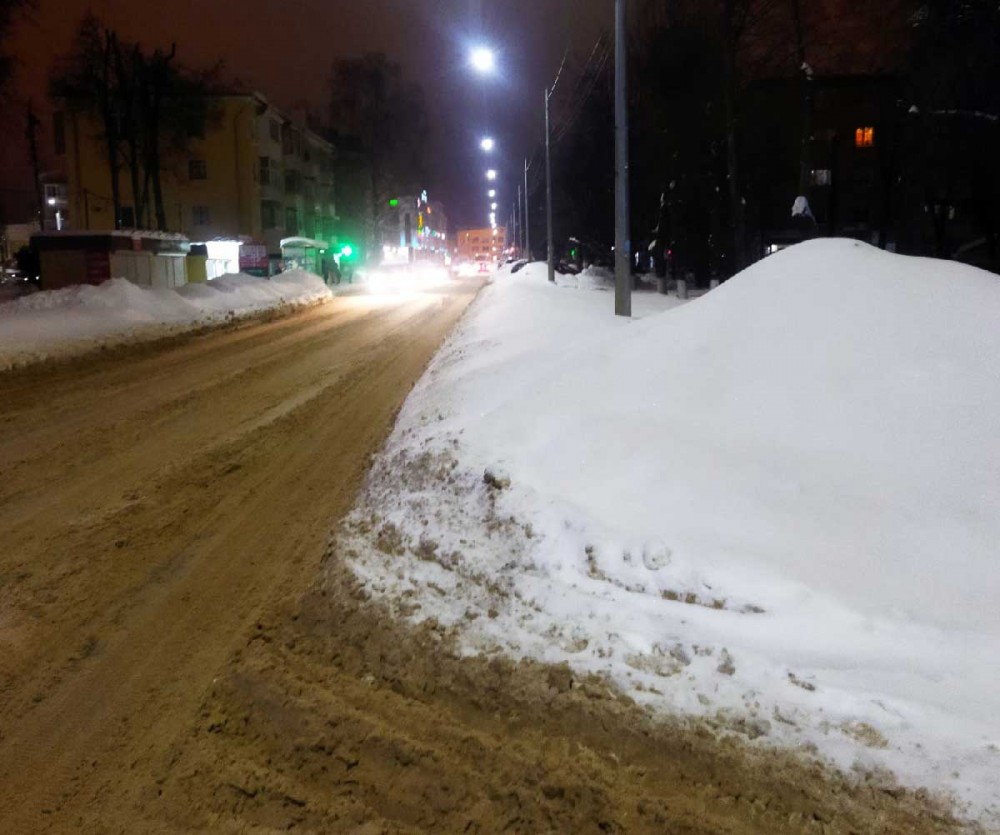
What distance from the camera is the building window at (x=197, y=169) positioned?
207ft

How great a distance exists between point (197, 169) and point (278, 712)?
213 ft

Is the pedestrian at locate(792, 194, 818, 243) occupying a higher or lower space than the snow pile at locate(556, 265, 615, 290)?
higher

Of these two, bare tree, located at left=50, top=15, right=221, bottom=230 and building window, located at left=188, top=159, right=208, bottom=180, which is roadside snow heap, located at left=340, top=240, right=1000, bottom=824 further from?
building window, located at left=188, top=159, right=208, bottom=180

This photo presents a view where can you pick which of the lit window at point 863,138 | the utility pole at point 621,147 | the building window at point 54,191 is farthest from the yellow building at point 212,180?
the building window at point 54,191

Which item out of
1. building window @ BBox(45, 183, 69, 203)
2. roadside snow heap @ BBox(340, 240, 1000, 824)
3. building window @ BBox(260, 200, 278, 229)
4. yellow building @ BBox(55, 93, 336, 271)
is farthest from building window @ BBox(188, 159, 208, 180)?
roadside snow heap @ BBox(340, 240, 1000, 824)

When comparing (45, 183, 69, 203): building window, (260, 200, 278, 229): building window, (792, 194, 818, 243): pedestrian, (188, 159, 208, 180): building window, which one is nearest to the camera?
(792, 194, 818, 243): pedestrian

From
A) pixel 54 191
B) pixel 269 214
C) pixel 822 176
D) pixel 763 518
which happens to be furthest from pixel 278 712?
pixel 54 191

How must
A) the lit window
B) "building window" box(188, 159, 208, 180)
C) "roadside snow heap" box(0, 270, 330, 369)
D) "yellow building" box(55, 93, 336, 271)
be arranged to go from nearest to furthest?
"roadside snow heap" box(0, 270, 330, 369) → the lit window → "yellow building" box(55, 93, 336, 271) → "building window" box(188, 159, 208, 180)

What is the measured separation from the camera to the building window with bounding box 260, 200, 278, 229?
2557 inches

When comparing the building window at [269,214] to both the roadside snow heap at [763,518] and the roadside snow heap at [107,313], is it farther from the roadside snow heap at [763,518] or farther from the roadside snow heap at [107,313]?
the roadside snow heap at [763,518]

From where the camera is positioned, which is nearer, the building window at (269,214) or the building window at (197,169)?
the building window at (197,169)

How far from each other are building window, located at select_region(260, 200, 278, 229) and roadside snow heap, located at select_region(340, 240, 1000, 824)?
59.7m

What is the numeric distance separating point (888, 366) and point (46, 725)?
20.7 feet

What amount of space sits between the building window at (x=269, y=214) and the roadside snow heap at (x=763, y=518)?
196ft
